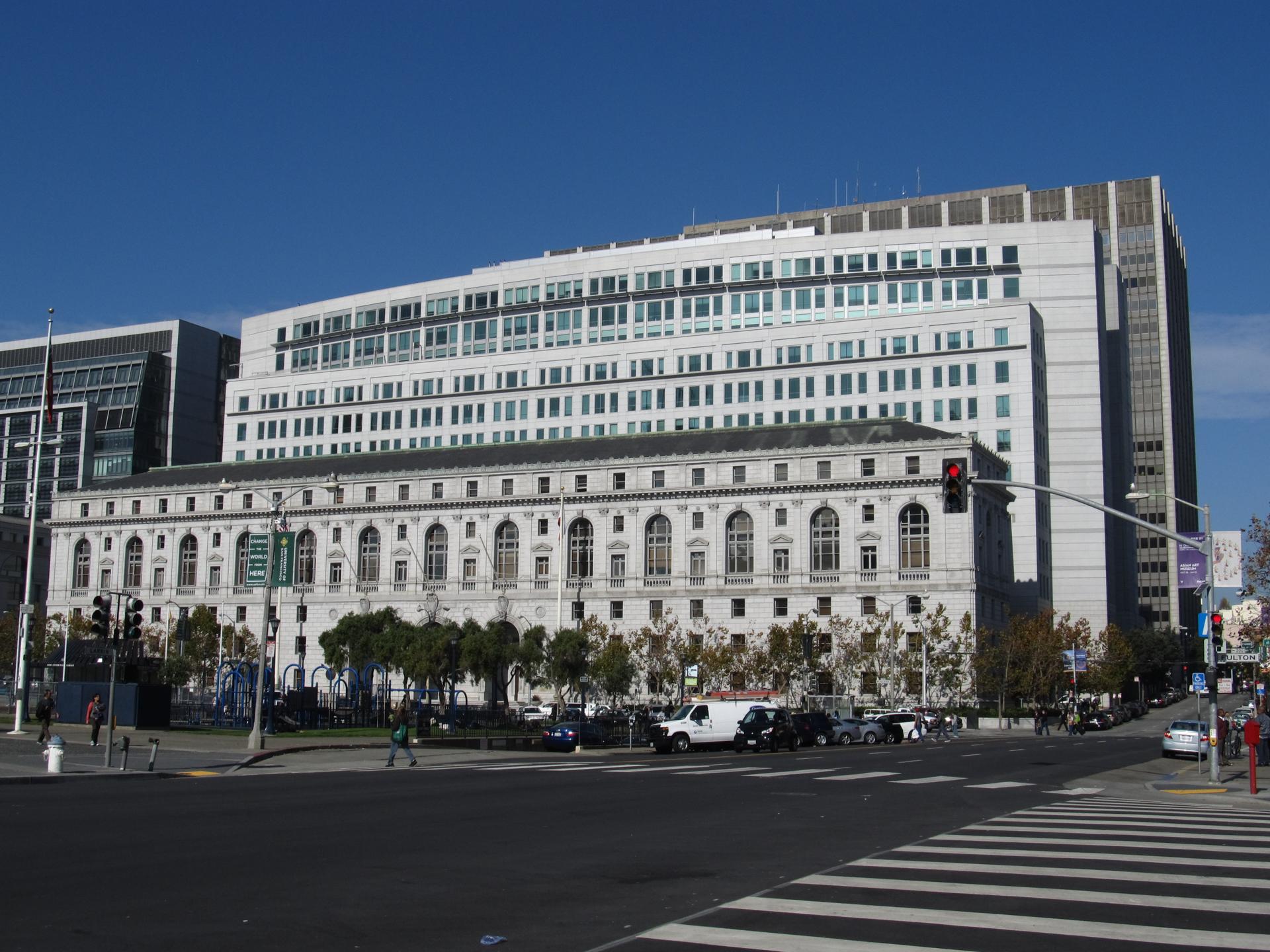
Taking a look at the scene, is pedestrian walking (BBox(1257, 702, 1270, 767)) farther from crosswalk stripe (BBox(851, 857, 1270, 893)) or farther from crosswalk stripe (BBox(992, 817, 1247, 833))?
crosswalk stripe (BBox(851, 857, 1270, 893))

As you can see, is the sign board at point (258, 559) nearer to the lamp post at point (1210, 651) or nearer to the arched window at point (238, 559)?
the lamp post at point (1210, 651)

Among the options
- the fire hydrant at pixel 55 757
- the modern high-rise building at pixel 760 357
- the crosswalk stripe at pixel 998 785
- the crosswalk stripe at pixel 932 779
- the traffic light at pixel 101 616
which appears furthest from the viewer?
the modern high-rise building at pixel 760 357

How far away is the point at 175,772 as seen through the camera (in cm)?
3422

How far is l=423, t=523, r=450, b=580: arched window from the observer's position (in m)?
116

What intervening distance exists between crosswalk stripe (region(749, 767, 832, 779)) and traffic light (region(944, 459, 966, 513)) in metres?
10.0

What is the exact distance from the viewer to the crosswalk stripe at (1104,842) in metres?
18.4

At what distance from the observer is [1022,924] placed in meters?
12.2

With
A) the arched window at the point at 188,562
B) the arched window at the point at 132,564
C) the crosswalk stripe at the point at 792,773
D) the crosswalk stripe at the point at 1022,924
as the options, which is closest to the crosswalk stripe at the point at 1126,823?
the crosswalk stripe at the point at 1022,924

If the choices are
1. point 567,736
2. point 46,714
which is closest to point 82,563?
point 567,736

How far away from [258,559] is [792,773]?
20.7 metres

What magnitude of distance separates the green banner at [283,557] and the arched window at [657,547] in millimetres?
63124

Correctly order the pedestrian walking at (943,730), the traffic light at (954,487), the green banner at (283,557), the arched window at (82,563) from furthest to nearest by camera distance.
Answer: the arched window at (82,563), the pedestrian walking at (943,730), the green banner at (283,557), the traffic light at (954,487)

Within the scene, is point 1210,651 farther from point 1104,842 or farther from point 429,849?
point 429,849

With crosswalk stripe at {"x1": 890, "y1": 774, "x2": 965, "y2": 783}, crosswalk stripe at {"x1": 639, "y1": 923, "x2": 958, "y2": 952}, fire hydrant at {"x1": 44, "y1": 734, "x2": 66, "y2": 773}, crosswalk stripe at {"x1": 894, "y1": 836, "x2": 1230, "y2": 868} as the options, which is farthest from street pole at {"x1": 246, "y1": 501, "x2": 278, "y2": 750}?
crosswalk stripe at {"x1": 639, "y1": 923, "x2": 958, "y2": 952}
